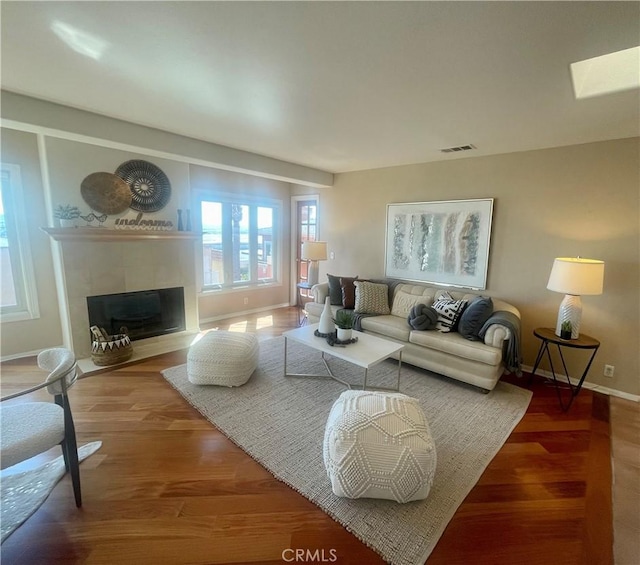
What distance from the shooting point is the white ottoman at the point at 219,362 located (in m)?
2.82

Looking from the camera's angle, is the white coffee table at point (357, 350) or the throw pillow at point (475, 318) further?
the throw pillow at point (475, 318)

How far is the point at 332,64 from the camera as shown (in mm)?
1733

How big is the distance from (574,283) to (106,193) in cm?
496

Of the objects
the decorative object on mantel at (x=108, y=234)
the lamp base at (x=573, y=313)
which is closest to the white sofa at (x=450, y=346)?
the lamp base at (x=573, y=313)

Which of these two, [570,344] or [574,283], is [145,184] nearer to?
[574,283]

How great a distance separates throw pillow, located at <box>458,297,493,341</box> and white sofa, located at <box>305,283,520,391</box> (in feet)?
0.26

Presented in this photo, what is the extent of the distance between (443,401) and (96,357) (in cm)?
367

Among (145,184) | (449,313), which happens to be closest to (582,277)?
(449,313)

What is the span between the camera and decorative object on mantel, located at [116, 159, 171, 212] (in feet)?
12.0

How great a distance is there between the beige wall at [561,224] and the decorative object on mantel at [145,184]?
131 inches

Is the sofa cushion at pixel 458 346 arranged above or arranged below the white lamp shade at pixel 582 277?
below

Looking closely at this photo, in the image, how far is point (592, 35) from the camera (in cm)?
142

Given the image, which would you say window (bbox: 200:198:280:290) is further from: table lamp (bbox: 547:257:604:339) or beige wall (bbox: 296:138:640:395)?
table lamp (bbox: 547:257:604:339)

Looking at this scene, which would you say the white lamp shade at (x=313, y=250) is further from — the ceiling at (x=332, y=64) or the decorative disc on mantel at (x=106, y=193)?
the decorative disc on mantel at (x=106, y=193)
